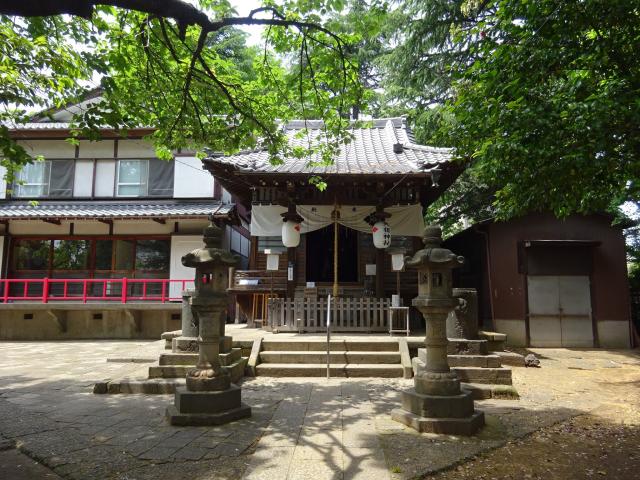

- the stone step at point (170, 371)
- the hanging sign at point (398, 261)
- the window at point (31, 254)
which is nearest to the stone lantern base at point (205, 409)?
the stone step at point (170, 371)

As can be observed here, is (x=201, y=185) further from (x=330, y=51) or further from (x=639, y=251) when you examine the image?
(x=639, y=251)

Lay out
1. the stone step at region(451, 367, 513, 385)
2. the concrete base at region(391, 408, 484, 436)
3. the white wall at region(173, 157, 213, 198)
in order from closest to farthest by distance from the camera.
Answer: the concrete base at region(391, 408, 484, 436) < the stone step at region(451, 367, 513, 385) < the white wall at region(173, 157, 213, 198)

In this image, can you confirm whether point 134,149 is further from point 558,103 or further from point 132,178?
point 558,103

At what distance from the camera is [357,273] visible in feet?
45.6

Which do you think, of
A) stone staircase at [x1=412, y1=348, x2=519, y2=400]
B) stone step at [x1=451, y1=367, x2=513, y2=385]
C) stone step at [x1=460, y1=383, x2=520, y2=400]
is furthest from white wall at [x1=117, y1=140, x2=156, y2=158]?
stone step at [x1=460, y1=383, x2=520, y2=400]

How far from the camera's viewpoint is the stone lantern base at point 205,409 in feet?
17.7

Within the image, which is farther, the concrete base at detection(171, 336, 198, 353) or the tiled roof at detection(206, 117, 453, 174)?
the tiled roof at detection(206, 117, 453, 174)

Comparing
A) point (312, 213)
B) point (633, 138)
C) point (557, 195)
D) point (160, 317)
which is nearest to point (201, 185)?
point (160, 317)

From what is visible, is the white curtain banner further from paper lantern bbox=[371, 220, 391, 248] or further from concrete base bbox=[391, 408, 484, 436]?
concrete base bbox=[391, 408, 484, 436]

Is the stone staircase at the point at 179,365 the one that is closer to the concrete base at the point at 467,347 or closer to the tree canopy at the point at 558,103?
the concrete base at the point at 467,347

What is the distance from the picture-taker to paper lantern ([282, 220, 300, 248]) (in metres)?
11.0

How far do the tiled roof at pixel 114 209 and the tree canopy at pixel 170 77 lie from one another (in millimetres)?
7431

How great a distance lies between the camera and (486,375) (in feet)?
24.2

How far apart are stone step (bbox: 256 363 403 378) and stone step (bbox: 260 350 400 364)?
0.63ft
